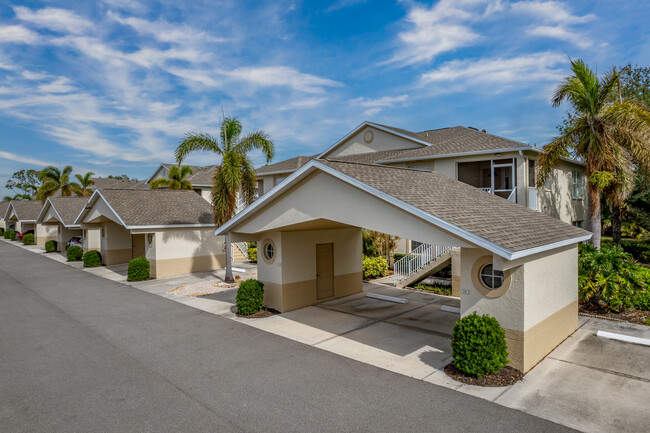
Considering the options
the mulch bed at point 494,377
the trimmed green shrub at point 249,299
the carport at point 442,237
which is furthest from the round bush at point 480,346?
the trimmed green shrub at point 249,299

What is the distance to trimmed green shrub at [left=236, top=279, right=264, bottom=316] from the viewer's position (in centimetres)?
1331

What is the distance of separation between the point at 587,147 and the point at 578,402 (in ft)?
40.7

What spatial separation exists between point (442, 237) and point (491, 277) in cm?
153

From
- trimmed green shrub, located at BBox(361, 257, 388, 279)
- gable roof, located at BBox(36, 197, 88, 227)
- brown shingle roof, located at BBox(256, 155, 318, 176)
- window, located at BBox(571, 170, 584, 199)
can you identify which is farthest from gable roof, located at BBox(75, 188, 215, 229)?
window, located at BBox(571, 170, 584, 199)

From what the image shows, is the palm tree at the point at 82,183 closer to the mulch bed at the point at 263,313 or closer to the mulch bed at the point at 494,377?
the mulch bed at the point at 263,313

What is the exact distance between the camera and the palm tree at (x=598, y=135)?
15117 millimetres

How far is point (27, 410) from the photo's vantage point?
7.14m

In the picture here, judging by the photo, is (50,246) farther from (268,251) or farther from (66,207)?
(268,251)

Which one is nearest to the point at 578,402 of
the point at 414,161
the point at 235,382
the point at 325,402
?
the point at 325,402

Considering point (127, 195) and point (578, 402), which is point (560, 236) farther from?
point (127, 195)

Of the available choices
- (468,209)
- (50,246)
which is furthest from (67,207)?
(468,209)

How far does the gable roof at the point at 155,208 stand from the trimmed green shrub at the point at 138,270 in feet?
6.22

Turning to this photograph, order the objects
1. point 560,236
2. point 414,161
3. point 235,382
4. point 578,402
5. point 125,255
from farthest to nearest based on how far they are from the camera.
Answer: point 125,255 < point 414,161 < point 560,236 < point 235,382 < point 578,402

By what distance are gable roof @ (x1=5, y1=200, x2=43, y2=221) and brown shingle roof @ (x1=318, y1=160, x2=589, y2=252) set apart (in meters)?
53.1
